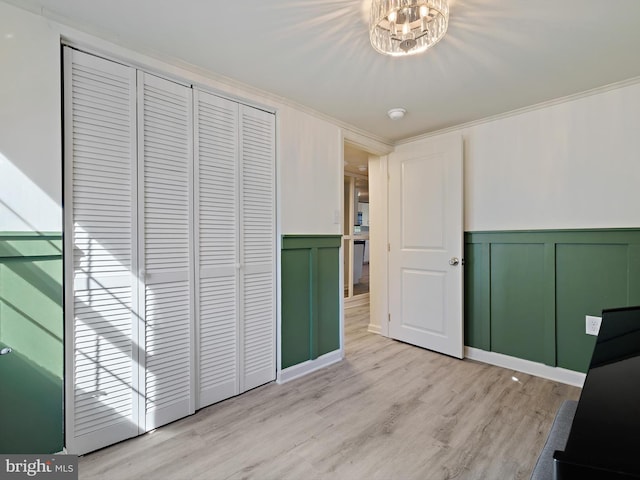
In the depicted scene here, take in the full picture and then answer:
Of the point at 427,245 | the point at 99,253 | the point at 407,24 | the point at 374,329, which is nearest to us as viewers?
the point at 407,24

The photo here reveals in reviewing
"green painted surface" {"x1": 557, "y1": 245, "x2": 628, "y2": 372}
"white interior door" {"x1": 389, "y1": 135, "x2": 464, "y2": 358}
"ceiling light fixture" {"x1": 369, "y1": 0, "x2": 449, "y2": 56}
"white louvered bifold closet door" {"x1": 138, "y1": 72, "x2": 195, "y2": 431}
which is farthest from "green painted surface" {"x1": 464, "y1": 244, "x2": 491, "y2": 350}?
"white louvered bifold closet door" {"x1": 138, "y1": 72, "x2": 195, "y2": 431}

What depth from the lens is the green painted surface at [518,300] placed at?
2463 millimetres

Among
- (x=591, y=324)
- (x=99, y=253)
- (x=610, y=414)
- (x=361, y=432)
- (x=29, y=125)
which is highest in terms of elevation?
(x=29, y=125)

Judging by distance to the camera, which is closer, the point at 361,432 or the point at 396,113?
the point at 361,432

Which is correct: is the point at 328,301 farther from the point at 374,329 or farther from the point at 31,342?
the point at 31,342

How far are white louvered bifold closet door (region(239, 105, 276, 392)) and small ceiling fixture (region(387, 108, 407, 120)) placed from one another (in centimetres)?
98

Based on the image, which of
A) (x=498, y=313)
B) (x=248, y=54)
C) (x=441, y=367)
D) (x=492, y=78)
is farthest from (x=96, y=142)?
(x=498, y=313)

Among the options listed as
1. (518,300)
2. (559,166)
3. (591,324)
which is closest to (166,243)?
(518,300)

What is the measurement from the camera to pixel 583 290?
7.40 ft

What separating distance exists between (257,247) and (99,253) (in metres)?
0.96

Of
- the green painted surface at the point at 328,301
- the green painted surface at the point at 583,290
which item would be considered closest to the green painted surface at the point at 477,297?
the green painted surface at the point at 583,290

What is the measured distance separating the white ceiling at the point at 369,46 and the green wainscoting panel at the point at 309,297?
1175mm

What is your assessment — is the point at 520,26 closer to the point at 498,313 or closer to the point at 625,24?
the point at 625,24

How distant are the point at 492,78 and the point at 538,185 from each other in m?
0.99
